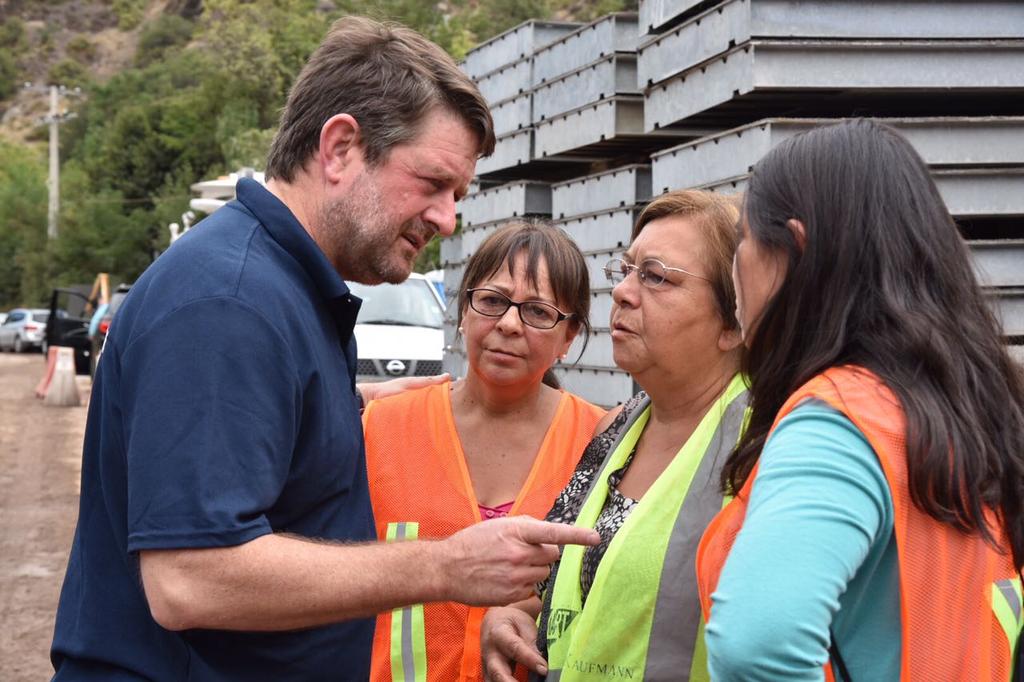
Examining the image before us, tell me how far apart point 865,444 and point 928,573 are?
204 mm

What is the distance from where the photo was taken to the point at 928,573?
173 cm

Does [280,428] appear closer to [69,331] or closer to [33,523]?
[33,523]

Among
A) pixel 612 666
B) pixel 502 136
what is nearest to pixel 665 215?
pixel 612 666

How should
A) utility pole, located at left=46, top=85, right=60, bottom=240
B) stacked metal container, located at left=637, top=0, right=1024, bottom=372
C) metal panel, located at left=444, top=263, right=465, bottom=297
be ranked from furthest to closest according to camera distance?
utility pole, located at left=46, top=85, right=60, bottom=240, metal panel, located at left=444, top=263, right=465, bottom=297, stacked metal container, located at left=637, top=0, right=1024, bottom=372

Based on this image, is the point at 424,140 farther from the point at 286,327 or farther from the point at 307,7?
the point at 307,7

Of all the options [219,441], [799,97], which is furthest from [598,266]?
[219,441]

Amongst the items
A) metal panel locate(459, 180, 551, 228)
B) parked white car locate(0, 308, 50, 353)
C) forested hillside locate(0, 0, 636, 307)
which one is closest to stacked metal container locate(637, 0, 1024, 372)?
metal panel locate(459, 180, 551, 228)

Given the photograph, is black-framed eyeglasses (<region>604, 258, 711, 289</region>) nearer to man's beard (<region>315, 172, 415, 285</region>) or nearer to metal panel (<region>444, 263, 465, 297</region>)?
man's beard (<region>315, 172, 415, 285</region>)

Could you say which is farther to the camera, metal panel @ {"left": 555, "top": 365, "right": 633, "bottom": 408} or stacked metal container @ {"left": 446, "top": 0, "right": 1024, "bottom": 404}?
metal panel @ {"left": 555, "top": 365, "right": 633, "bottom": 408}

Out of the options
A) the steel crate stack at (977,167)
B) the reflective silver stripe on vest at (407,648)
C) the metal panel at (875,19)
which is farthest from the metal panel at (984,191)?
the reflective silver stripe on vest at (407,648)

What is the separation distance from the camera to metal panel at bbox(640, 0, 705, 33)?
5281mm

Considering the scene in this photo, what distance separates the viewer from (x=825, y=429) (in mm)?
1711

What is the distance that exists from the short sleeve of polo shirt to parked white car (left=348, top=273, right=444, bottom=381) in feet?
30.4

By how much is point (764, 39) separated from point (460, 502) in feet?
7.58
